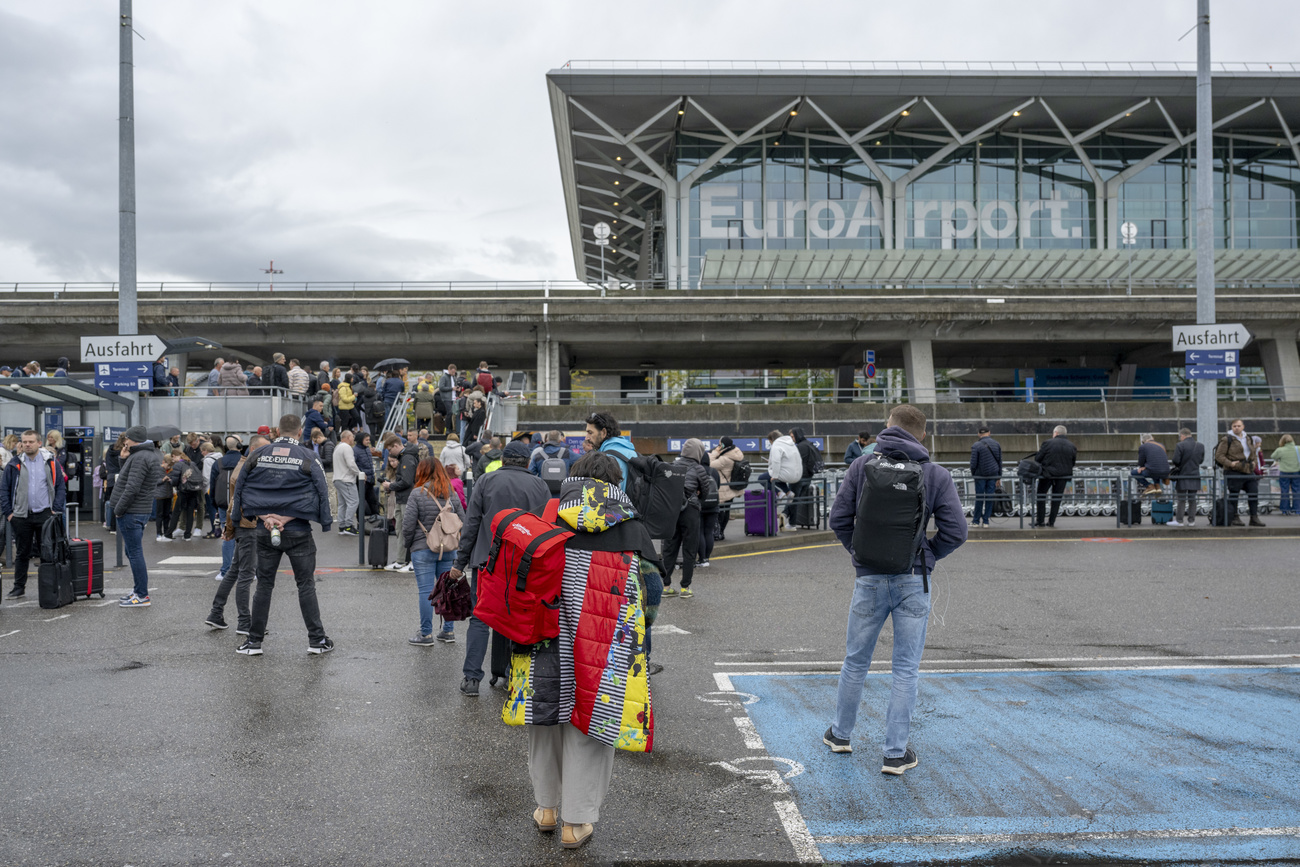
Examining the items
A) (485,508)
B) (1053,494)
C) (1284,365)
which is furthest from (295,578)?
(1284,365)

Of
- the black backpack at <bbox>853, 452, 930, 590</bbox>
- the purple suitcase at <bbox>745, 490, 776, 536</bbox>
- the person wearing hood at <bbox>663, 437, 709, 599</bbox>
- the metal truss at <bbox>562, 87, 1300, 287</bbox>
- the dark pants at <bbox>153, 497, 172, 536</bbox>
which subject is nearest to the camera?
the black backpack at <bbox>853, 452, 930, 590</bbox>

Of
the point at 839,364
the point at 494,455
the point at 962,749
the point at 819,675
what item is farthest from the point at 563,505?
the point at 839,364

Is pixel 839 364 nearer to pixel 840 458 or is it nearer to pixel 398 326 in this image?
pixel 840 458

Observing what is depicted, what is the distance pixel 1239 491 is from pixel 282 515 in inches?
650

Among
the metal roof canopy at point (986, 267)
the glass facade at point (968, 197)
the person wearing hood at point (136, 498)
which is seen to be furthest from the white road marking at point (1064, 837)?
the glass facade at point (968, 197)

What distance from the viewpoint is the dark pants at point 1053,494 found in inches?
674

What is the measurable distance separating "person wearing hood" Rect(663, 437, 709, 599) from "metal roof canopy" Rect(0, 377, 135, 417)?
9.82 m

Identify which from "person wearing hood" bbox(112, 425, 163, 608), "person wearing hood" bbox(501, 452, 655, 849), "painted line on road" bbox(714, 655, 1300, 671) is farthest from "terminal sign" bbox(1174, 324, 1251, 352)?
"person wearing hood" bbox(112, 425, 163, 608)

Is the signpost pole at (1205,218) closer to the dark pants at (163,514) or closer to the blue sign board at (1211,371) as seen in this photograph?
the blue sign board at (1211,371)

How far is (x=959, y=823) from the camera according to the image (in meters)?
4.44

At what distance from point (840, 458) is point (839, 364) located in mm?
14217

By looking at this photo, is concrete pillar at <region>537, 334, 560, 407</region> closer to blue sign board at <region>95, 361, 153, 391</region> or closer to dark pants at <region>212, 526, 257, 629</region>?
blue sign board at <region>95, 361, 153, 391</region>

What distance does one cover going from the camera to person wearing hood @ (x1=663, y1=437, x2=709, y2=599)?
9.91m

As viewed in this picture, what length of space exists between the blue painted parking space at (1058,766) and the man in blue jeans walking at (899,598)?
23cm
